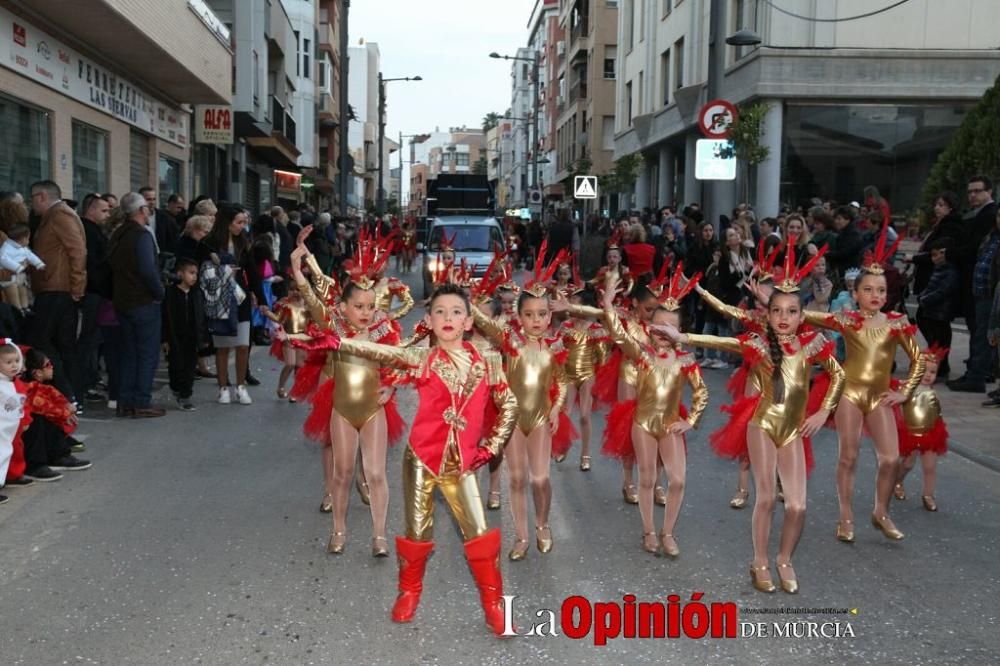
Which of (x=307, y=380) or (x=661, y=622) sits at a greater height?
(x=307, y=380)

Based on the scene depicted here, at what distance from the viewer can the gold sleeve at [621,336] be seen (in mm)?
5738

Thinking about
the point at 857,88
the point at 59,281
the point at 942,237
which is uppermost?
the point at 857,88

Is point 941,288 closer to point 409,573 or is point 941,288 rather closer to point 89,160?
point 409,573

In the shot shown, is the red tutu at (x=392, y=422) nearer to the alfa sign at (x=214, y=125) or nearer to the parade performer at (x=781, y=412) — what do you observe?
the parade performer at (x=781, y=412)

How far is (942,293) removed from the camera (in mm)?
11766

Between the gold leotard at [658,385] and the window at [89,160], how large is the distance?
12301 millimetres

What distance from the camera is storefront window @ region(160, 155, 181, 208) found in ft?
70.8

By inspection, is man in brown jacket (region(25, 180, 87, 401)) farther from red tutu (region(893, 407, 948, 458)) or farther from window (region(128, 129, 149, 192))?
window (region(128, 129, 149, 192))

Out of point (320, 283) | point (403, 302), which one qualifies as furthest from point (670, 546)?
point (320, 283)

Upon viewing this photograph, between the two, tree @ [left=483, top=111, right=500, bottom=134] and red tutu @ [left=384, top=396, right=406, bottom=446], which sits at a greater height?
tree @ [left=483, top=111, right=500, bottom=134]

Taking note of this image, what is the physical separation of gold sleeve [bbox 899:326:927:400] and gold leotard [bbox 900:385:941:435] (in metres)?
0.54

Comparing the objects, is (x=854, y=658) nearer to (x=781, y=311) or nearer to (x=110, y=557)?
(x=781, y=311)

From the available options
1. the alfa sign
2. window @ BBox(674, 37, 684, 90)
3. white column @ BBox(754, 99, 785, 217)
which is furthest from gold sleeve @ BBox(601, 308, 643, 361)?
window @ BBox(674, 37, 684, 90)

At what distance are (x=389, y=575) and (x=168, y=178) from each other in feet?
62.5
